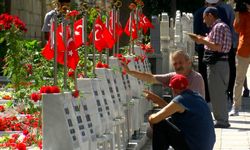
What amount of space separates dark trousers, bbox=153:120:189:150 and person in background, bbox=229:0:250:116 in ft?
23.2

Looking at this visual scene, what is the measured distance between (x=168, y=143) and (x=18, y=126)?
12.6 feet

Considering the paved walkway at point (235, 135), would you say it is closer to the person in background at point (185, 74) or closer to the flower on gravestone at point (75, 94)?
the person in background at point (185, 74)

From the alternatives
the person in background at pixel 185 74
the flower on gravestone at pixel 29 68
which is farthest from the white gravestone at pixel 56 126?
the flower on gravestone at pixel 29 68

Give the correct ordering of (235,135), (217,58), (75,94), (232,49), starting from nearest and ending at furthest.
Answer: (75,94), (235,135), (217,58), (232,49)

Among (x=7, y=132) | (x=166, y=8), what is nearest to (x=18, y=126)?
(x=7, y=132)

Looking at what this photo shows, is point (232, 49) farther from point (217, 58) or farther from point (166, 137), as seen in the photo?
point (166, 137)

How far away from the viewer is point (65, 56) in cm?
859

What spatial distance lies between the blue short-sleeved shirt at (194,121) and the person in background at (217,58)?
514 cm

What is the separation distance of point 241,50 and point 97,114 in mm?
7319

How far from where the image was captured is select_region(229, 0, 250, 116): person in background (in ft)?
52.9

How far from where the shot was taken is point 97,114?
9219 mm

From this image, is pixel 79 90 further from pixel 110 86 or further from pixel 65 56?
pixel 110 86

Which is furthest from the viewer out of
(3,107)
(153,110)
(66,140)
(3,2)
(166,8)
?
(166,8)

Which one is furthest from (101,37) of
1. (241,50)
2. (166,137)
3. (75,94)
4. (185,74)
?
(241,50)
